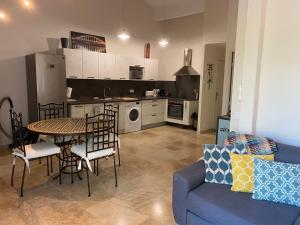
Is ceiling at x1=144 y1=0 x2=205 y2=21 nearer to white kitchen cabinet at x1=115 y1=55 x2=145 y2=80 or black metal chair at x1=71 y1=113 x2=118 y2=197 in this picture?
white kitchen cabinet at x1=115 y1=55 x2=145 y2=80

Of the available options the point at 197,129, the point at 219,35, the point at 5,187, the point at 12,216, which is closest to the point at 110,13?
the point at 219,35

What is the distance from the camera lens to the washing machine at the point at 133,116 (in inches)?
241

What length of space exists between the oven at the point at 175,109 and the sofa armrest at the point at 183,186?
4.48 metres

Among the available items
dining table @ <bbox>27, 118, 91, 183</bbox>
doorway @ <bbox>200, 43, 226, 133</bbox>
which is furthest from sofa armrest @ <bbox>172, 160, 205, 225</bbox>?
doorway @ <bbox>200, 43, 226, 133</bbox>

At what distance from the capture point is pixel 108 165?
156 inches

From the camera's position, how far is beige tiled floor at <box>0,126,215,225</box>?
8.15 ft

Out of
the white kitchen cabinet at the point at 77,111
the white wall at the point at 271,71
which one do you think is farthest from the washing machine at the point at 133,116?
the white wall at the point at 271,71

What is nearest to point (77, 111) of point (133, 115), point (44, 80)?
point (44, 80)

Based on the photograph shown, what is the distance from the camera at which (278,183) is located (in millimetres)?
2045

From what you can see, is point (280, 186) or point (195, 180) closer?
point (280, 186)

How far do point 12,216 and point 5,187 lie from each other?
0.78m

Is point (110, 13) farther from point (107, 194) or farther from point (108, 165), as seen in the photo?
point (107, 194)

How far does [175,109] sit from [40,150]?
174 inches

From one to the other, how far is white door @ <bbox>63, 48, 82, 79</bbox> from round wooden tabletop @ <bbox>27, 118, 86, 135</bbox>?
6.10 feet
